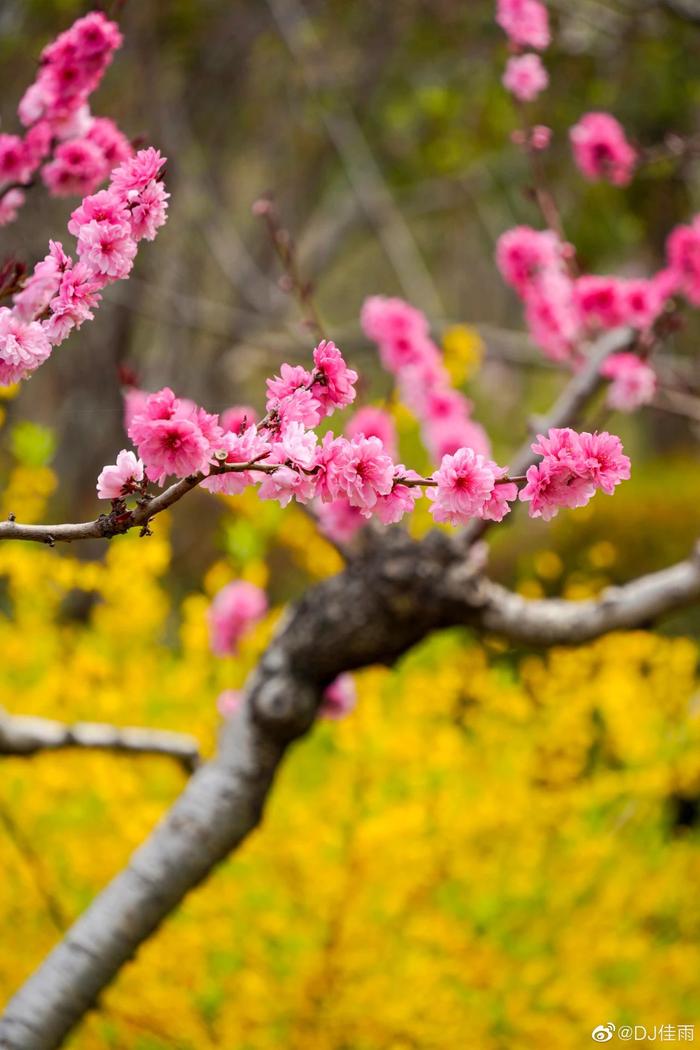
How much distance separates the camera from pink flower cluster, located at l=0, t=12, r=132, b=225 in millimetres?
1945

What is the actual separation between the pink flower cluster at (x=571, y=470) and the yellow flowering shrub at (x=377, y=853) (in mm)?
1376

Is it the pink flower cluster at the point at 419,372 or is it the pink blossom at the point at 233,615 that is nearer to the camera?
the pink flower cluster at the point at 419,372

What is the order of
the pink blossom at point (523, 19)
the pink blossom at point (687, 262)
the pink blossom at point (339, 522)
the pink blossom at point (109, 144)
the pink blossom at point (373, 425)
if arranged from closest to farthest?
the pink blossom at point (109, 144) → the pink blossom at point (339, 522) → the pink blossom at point (373, 425) → the pink blossom at point (523, 19) → the pink blossom at point (687, 262)

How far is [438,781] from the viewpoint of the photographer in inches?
118

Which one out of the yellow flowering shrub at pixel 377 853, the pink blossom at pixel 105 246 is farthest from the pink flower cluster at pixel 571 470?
the yellow flowering shrub at pixel 377 853

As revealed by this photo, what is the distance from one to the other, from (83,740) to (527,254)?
1.69 meters

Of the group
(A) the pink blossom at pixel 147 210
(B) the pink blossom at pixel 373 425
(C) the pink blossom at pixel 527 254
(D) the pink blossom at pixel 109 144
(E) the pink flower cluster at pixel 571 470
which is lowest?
(E) the pink flower cluster at pixel 571 470

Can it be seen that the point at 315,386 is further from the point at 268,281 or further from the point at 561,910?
the point at 268,281

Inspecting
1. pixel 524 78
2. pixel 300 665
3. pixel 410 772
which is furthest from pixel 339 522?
pixel 524 78

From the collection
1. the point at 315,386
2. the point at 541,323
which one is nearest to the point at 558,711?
the point at 541,323

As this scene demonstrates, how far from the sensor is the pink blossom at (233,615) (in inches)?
128

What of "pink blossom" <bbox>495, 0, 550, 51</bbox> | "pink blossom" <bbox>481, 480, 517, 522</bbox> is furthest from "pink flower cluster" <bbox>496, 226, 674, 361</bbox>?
"pink blossom" <bbox>481, 480, 517, 522</bbox>

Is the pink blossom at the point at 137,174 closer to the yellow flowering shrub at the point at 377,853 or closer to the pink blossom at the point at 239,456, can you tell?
the pink blossom at the point at 239,456

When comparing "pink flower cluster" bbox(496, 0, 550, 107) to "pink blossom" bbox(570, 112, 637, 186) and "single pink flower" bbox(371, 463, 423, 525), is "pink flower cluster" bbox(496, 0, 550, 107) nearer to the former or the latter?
"pink blossom" bbox(570, 112, 637, 186)
